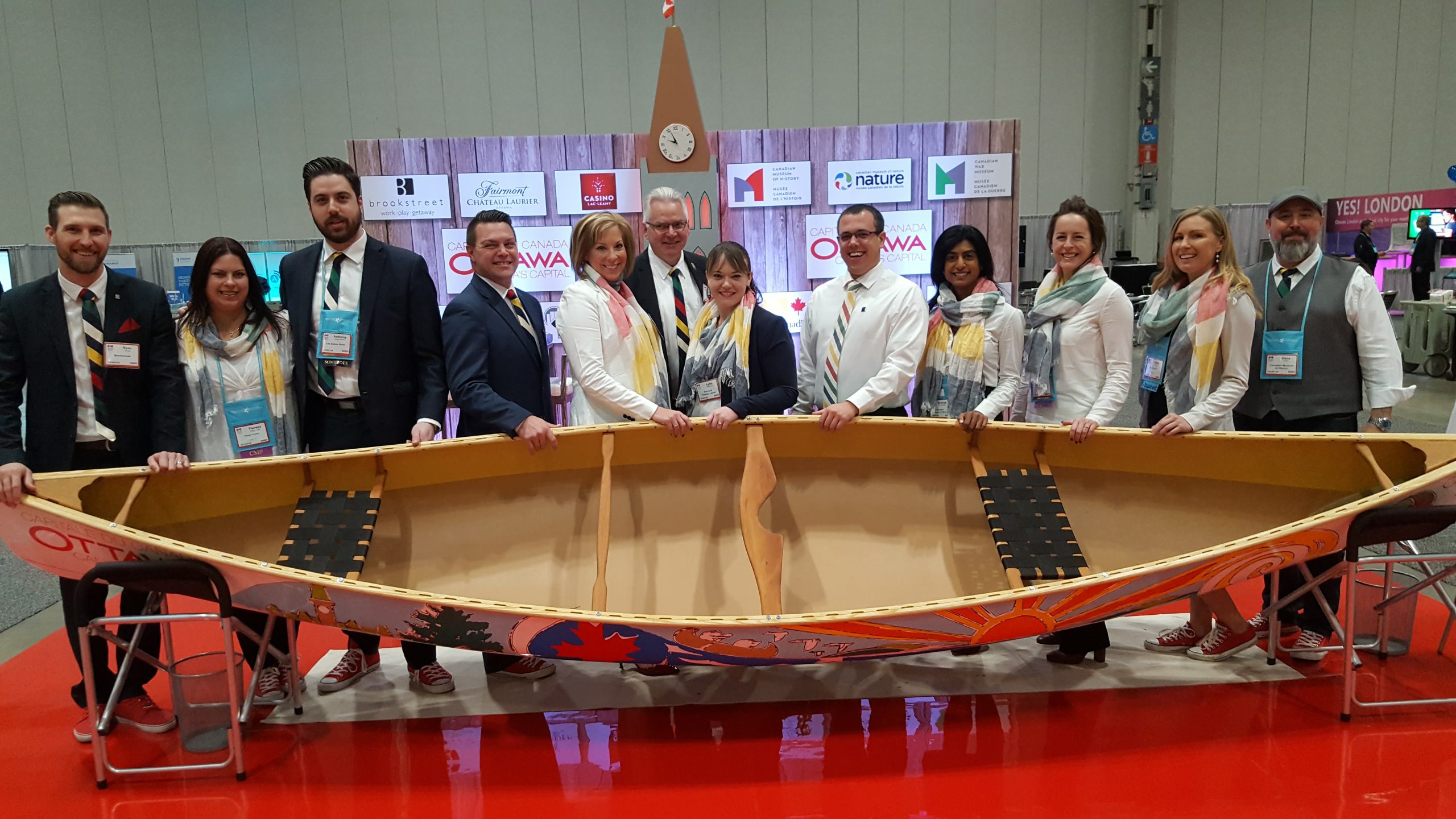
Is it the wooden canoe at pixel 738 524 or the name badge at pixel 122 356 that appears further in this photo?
the name badge at pixel 122 356

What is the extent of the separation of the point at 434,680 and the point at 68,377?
59.3 inches

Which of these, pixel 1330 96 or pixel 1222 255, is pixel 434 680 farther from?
pixel 1330 96

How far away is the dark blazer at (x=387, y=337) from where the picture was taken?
9.18 feet

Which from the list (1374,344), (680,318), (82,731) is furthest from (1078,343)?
(82,731)

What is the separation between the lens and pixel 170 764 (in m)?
2.45

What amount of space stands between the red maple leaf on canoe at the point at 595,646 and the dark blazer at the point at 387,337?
1.08 metres

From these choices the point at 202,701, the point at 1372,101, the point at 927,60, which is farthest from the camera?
the point at 1372,101

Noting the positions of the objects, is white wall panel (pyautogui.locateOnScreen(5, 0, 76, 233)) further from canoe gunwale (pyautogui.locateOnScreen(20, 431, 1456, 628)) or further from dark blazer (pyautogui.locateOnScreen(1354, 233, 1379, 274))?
dark blazer (pyautogui.locateOnScreen(1354, 233, 1379, 274))

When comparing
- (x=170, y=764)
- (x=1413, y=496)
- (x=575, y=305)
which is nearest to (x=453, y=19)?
(x=575, y=305)

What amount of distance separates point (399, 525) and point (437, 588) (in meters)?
0.25

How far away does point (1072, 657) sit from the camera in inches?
114

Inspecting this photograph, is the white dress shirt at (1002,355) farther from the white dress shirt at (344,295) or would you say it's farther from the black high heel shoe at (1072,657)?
the white dress shirt at (344,295)

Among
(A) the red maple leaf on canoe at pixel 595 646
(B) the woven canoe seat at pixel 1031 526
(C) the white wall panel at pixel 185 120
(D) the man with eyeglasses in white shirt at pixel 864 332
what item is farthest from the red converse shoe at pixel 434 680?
(C) the white wall panel at pixel 185 120

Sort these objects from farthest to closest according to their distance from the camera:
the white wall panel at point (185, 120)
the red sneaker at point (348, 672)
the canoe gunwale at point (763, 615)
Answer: the white wall panel at point (185, 120) < the red sneaker at point (348, 672) < the canoe gunwale at point (763, 615)
